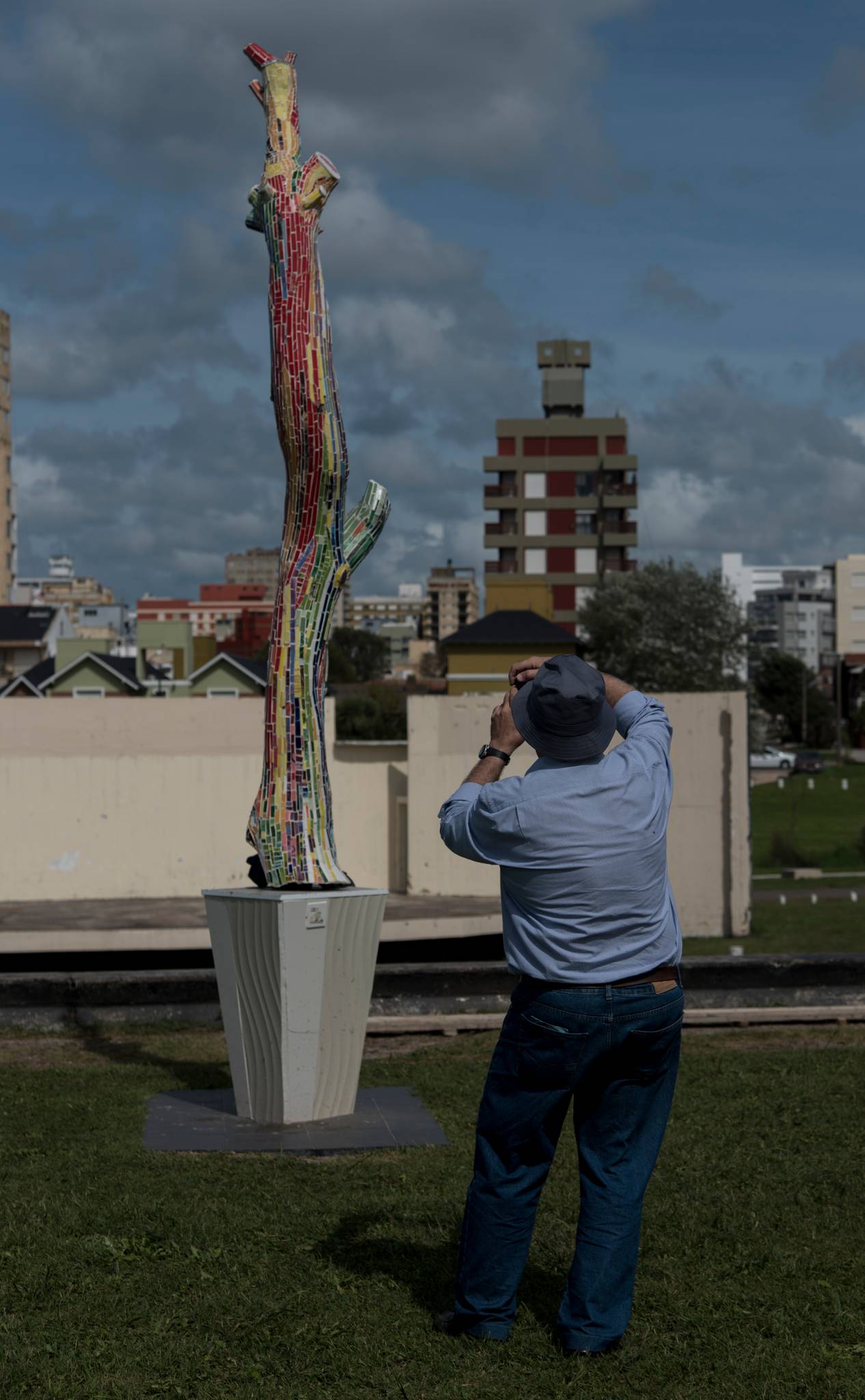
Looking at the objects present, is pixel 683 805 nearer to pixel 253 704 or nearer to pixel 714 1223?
pixel 253 704

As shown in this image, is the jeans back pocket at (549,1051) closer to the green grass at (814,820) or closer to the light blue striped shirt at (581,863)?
the light blue striped shirt at (581,863)

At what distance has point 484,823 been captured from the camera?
417 cm

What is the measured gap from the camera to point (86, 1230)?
17.5ft

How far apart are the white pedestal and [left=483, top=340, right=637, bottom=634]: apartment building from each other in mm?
77786

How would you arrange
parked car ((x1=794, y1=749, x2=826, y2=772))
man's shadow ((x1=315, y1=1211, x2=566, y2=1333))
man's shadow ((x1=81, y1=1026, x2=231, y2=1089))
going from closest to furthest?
man's shadow ((x1=315, y1=1211, x2=566, y2=1333)) < man's shadow ((x1=81, y1=1026, x2=231, y2=1089)) < parked car ((x1=794, y1=749, x2=826, y2=772))

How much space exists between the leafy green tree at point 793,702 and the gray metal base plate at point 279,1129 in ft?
300

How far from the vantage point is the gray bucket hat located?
410 centimetres

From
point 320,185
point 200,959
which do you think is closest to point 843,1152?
point 320,185

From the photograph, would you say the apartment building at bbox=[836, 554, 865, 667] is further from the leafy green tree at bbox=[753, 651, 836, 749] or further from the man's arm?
the man's arm

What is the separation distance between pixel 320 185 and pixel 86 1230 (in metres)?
4.75

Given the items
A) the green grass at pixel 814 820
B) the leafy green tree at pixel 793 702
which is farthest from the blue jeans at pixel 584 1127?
the leafy green tree at pixel 793 702

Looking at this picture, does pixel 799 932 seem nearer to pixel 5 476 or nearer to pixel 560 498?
pixel 560 498

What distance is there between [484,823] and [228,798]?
33.1ft

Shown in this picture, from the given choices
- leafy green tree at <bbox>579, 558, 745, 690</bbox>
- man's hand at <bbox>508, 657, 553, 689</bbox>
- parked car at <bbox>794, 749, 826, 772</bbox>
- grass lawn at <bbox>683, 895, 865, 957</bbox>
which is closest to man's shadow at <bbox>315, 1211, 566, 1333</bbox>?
man's hand at <bbox>508, 657, 553, 689</bbox>
